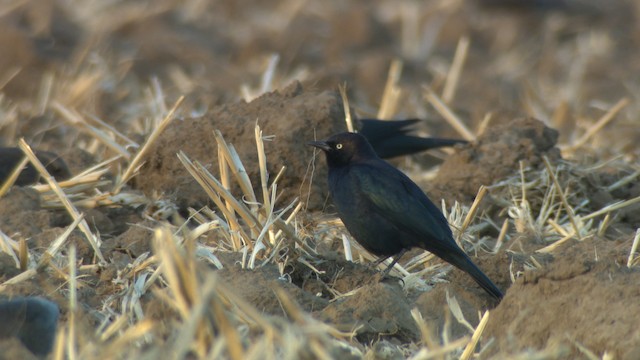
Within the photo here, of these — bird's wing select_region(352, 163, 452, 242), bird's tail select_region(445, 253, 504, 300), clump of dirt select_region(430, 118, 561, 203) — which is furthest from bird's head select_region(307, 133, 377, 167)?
clump of dirt select_region(430, 118, 561, 203)

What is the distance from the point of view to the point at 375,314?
4.77 metres

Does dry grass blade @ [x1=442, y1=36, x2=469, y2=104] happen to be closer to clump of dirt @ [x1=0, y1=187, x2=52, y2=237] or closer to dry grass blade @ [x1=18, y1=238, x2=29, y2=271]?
clump of dirt @ [x1=0, y1=187, x2=52, y2=237]

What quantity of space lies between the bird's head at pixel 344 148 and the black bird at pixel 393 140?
1.90 meters

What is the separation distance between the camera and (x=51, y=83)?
949cm

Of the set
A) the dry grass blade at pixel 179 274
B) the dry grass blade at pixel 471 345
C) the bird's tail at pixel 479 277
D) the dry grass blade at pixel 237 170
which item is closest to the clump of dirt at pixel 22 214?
the dry grass blade at pixel 237 170

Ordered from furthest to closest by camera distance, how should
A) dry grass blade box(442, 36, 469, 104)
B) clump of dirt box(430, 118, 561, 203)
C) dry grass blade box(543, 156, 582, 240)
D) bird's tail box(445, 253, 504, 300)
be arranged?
dry grass blade box(442, 36, 469, 104) < clump of dirt box(430, 118, 561, 203) < dry grass blade box(543, 156, 582, 240) < bird's tail box(445, 253, 504, 300)

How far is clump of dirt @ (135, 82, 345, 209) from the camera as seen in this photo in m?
6.70

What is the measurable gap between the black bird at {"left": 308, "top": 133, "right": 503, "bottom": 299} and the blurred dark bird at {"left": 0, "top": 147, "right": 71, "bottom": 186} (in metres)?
1.74

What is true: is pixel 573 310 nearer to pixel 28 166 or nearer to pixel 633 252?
pixel 633 252

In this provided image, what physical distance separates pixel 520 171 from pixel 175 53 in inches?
211

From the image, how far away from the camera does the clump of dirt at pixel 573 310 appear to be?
14.1 ft

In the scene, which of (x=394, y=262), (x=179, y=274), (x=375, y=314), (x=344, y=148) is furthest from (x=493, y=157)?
(x=179, y=274)

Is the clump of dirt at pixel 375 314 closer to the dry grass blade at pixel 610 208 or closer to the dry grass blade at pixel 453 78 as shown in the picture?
the dry grass blade at pixel 610 208

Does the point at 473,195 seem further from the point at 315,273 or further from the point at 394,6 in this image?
the point at 394,6
